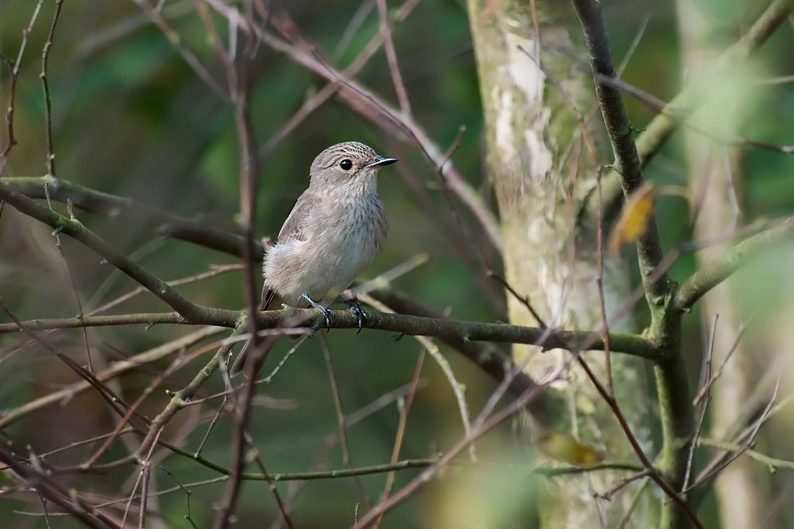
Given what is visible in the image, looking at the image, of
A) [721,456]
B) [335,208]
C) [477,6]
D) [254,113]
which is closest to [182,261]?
[254,113]

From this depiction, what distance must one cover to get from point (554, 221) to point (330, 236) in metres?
1.09

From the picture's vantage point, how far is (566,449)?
3.03 metres

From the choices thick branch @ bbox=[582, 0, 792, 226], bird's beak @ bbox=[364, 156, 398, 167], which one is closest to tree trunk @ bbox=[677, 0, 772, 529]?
thick branch @ bbox=[582, 0, 792, 226]

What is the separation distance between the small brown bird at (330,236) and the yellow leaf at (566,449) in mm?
1817

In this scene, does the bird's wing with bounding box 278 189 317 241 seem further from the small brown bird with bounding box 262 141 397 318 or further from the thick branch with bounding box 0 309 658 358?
the thick branch with bounding box 0 309 658 358

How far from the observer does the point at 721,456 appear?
161 inches

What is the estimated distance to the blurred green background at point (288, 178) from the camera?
627cm

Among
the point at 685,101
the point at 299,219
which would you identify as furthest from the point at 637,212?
the point at 299,219

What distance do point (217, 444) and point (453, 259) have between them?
7.61 feet

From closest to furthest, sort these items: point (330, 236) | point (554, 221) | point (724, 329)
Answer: point (554, 221) < point (330, 236) < point (724, 329)

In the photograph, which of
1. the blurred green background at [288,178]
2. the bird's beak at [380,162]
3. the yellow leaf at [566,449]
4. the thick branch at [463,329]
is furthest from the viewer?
the blurred green background at [288,178]

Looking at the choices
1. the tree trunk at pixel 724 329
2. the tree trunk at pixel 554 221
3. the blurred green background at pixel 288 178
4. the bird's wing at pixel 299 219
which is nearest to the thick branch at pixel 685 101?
the tree trunk at pixel 554 221

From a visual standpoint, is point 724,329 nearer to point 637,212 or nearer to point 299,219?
point 299,219

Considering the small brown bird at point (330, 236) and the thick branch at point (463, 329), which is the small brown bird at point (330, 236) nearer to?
the small brown bird at point (330, 236)
